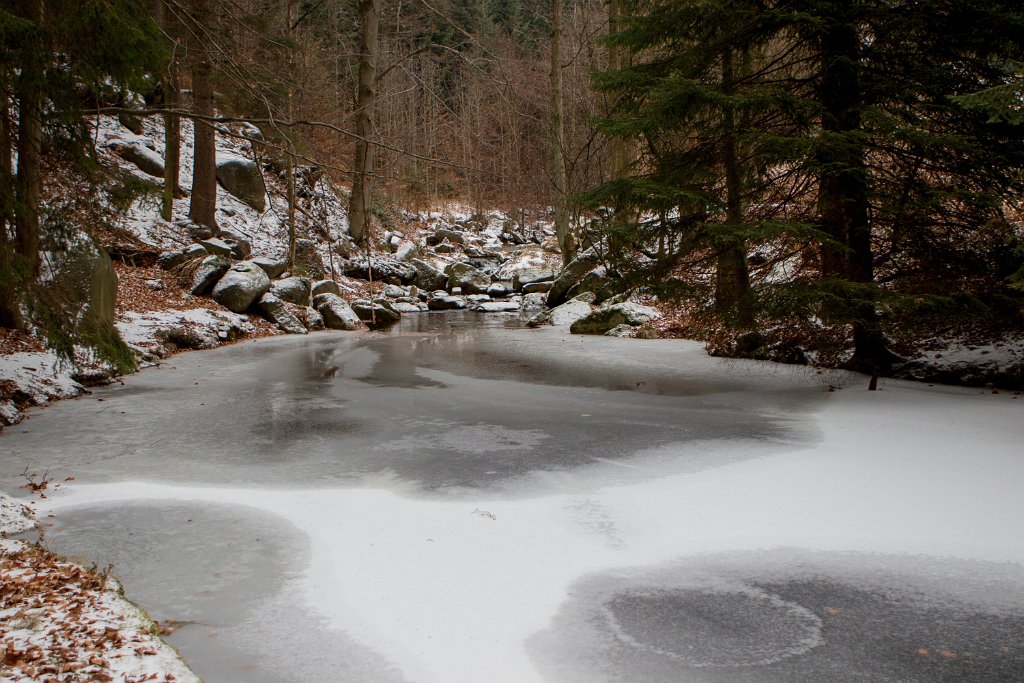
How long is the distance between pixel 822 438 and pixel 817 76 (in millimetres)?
4533

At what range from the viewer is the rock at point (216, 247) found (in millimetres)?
18750

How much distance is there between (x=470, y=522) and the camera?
15.2 feet

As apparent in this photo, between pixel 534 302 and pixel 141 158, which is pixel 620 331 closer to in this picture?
pixel 534 302

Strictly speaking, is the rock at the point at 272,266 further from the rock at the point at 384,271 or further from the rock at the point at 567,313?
the rock at the point at 567,313

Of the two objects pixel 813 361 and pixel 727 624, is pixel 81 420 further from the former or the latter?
pixel 813 361

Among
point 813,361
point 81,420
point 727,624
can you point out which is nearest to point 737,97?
point 813,361

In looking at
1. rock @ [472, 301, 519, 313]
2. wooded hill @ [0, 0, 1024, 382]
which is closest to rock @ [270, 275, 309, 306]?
rock @ [472, 301, 519, 313]

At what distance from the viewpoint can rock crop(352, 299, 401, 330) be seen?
2009 cm

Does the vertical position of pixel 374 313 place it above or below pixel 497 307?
below

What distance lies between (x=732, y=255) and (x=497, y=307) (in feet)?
59.8

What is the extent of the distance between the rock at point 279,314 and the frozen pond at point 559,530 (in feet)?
27.7

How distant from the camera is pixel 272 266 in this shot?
65.0 ft

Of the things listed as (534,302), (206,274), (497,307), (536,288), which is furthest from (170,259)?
(536,288)

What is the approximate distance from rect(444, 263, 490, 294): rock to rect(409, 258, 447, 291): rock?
1.15 ft
